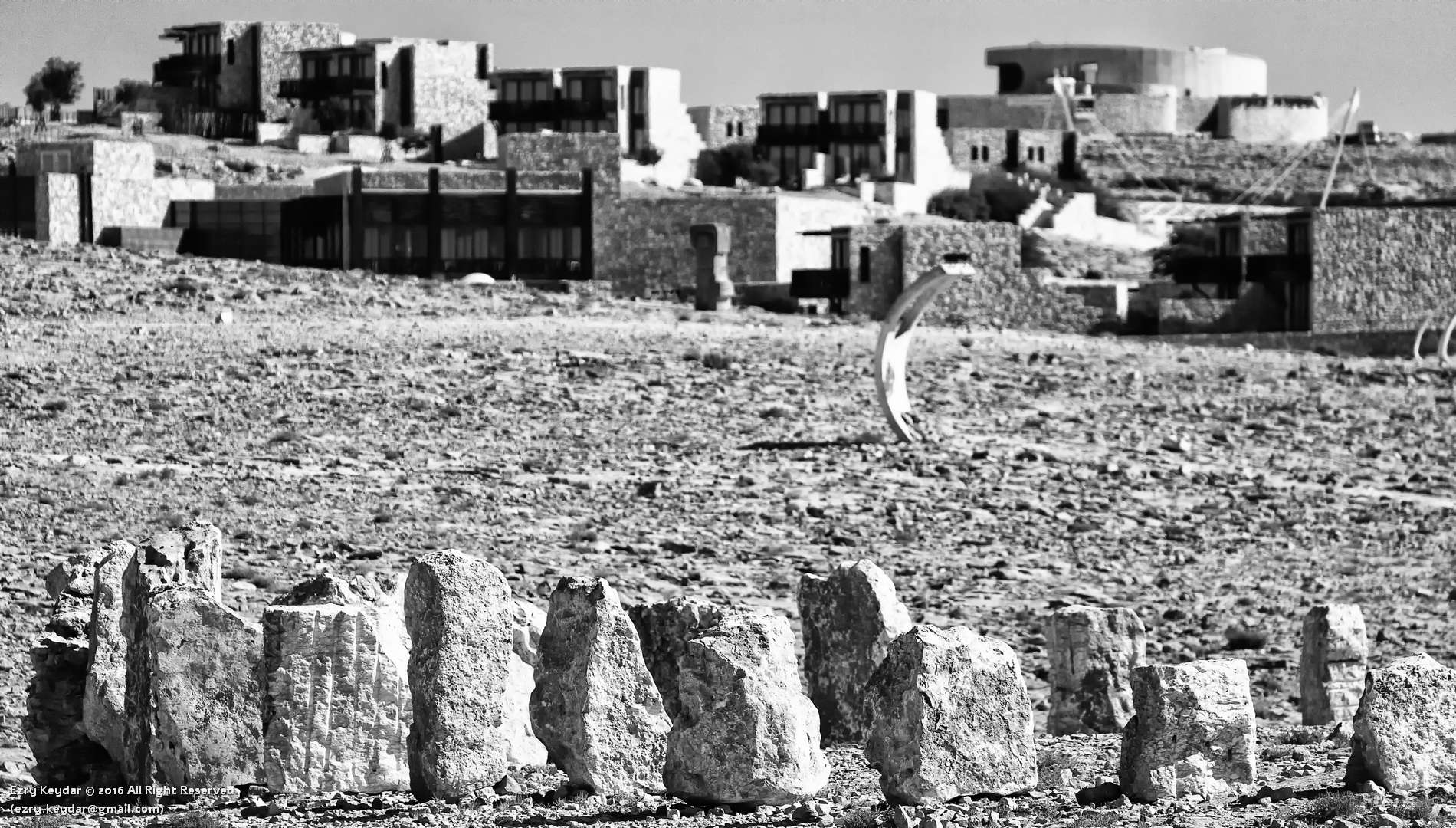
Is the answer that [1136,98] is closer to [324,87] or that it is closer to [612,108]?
[612,108]

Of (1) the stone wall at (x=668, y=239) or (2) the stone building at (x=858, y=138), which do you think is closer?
(1) the stone wall at (x=668, y=239)

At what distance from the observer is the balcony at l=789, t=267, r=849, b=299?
51.2m

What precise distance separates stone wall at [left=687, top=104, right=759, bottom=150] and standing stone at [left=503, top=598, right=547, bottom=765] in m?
73.4

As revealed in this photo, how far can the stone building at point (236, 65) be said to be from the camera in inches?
3521

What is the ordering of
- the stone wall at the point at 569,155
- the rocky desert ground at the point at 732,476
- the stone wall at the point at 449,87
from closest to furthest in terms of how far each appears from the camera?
the rocky desert ground at the point at 732,476 < the stone wall at the point at 569,155 < the stone wall at the point at 449,87

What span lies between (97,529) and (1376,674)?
11.0 m

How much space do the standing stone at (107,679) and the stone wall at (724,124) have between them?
74017mm

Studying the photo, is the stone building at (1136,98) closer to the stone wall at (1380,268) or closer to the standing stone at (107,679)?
the stone wall at (1380,268)

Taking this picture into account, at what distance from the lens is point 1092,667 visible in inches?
541

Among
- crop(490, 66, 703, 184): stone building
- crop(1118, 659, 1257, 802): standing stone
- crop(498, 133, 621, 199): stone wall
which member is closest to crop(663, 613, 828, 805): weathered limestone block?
crop(1118, 659, 1257, 802): standing stone

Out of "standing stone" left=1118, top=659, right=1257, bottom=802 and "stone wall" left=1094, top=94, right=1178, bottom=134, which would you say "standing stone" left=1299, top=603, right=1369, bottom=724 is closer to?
"standing stone" left=1118, top=659, right=1257, bottom=802

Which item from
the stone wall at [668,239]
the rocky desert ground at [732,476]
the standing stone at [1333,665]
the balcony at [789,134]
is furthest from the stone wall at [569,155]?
the standing stone at [1333,665]

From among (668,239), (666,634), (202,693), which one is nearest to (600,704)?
(666,634)

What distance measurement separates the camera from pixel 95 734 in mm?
11008
